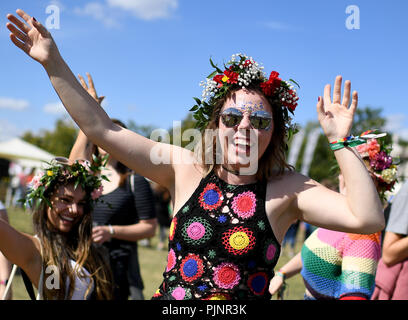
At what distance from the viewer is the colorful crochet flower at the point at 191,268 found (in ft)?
5.97

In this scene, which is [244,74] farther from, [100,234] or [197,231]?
[100,234]

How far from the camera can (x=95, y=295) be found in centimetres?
274

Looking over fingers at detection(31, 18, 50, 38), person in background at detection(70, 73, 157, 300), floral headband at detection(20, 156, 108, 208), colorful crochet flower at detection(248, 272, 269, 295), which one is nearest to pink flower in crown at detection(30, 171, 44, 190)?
floral headband at detection(20, 156, 108, 208)

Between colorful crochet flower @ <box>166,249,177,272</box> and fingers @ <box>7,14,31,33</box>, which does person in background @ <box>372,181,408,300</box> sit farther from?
fingers @ <box>7,14,31,33</box>

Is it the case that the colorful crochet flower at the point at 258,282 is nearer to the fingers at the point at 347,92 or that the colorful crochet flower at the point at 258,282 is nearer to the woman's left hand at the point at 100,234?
the fingers at the point at 347,92

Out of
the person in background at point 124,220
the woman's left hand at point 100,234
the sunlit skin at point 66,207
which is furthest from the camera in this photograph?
the person in background at point 124,220

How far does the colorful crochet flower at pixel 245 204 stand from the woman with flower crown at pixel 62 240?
1.30m

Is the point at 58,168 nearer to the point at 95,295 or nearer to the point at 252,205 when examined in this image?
the point at 95,295

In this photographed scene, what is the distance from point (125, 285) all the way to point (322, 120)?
2482 millimetres

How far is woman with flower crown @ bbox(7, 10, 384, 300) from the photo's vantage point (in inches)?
70.4

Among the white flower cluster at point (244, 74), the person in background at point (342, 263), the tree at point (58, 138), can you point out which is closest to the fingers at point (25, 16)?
the white flower cluster at point (244, 74)

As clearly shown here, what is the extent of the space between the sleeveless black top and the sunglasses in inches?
12.1
